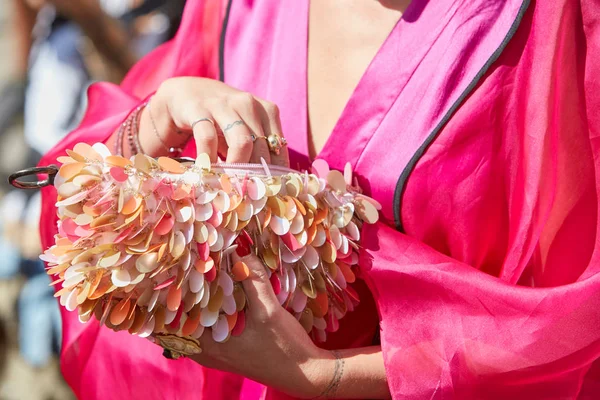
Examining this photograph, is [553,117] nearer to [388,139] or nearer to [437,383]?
[388,139]

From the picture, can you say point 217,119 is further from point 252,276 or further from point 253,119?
point 252,276

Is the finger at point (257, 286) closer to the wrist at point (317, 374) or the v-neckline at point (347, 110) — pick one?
the wrist at point (317, 374)

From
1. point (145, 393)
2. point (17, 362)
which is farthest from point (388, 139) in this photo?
point (17, 362)

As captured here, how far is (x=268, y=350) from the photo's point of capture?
0.80 m

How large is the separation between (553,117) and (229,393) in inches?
20.0

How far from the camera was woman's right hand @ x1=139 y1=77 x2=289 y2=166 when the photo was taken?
32.1 inches

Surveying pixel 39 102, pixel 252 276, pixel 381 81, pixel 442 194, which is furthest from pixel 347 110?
pixel 39 102

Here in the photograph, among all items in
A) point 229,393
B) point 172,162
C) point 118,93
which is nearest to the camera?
point 172,162

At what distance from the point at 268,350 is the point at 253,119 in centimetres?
25

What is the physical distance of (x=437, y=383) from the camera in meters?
0.81

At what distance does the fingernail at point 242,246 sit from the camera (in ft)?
2.49

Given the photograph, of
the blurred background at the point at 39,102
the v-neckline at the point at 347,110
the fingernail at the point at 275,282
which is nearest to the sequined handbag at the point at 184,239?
the fingernail at the point at 275,282

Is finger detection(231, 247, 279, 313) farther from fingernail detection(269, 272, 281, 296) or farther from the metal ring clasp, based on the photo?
the metal ring clasp

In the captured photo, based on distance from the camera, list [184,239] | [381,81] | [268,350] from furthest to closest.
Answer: [381,81] < [268,350] < [184,239]
